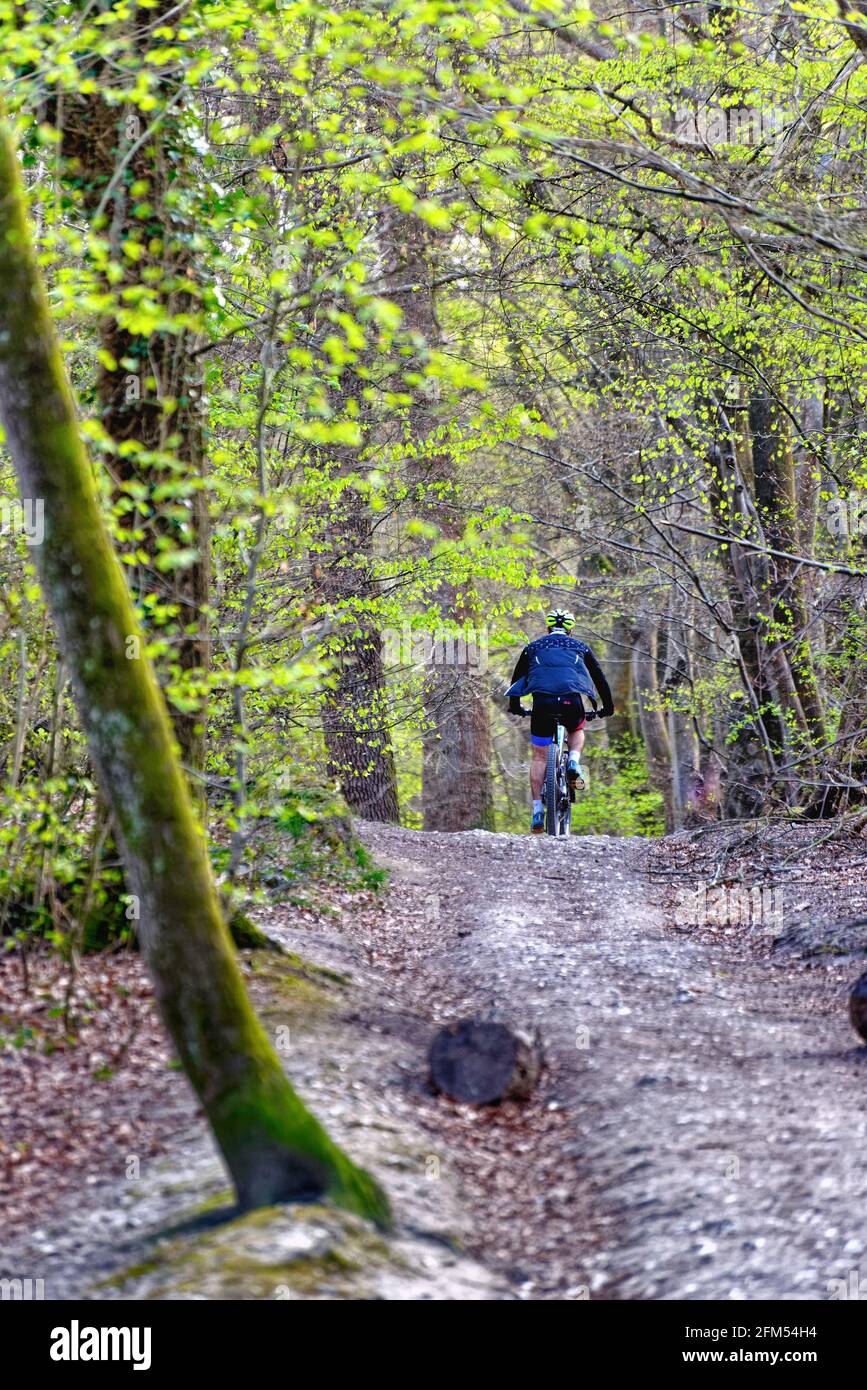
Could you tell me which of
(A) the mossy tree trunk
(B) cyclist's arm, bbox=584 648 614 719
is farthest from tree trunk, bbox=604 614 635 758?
(A) the mossy tree trunk

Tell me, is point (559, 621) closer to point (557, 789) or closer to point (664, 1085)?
point (557, 789)

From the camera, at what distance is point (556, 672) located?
12.5 m

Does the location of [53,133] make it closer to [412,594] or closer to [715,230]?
[715,230]

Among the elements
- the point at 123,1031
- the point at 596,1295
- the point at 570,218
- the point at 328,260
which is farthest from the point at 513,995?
the point at 328,260

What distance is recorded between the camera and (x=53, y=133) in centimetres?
514

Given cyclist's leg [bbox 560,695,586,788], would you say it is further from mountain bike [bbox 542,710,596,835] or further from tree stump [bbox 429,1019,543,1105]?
tree stump [bbox 429,1019,543,1105]

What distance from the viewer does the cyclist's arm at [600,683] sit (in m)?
12.5

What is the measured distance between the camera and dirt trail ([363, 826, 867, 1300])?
437 cm

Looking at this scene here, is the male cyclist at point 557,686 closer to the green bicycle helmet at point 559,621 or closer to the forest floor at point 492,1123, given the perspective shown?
the green bicycle helmet at point 559,621

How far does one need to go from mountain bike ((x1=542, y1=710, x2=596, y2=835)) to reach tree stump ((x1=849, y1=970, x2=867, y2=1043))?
19.1 feet

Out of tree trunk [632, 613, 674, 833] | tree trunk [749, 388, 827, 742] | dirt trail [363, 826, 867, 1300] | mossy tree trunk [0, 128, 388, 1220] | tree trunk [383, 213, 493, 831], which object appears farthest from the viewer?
tree trunk [632, 613, 674, 833]

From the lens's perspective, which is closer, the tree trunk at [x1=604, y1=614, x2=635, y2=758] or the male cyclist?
the male cyclist

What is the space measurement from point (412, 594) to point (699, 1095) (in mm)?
6947

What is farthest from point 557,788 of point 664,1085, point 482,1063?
point 482,1063
